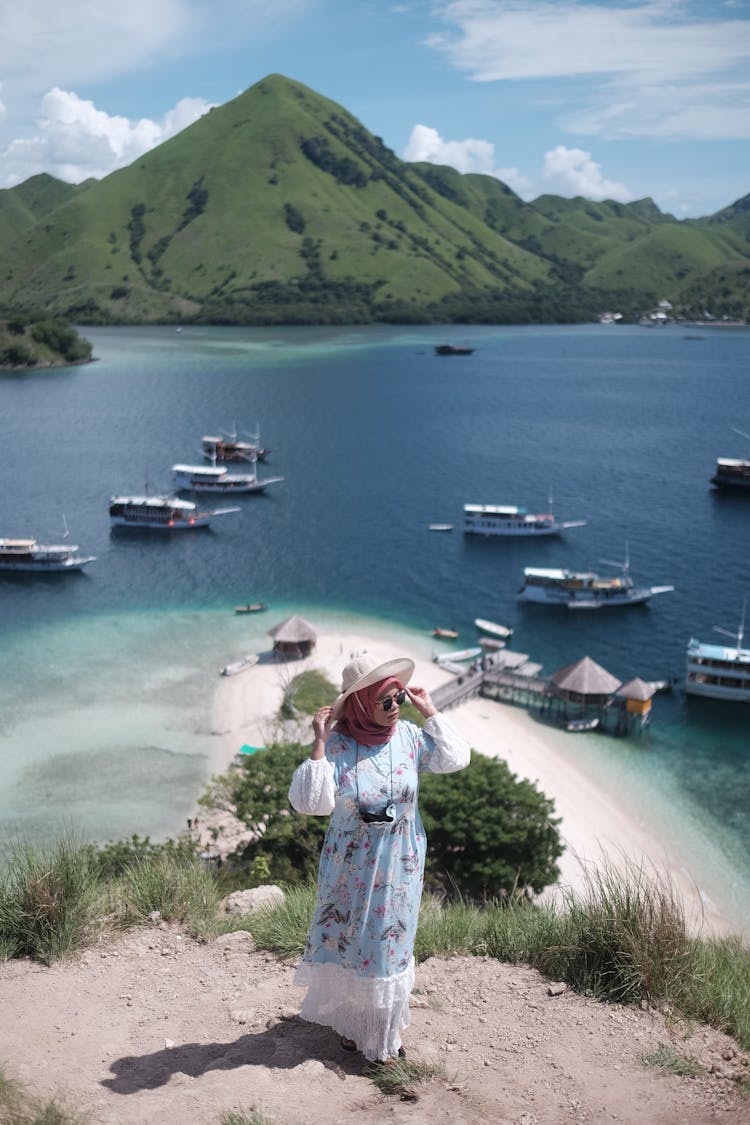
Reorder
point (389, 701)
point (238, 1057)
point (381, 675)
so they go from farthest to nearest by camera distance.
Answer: point (238, 1057), point (389, 701), point (381, 675)

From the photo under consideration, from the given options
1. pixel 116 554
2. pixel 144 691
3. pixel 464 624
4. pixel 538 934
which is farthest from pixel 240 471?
pixel 538 934

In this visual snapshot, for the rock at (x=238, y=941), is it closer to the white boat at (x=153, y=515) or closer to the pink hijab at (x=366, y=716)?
the pink hijab at (x=366, y=716)

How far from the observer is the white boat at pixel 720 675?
42750 mm

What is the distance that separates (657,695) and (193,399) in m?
108

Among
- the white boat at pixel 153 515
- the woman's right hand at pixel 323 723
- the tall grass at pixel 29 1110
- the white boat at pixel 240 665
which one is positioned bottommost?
the white boat at pixel 240 665

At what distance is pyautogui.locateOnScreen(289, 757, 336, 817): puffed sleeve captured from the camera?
24.3 ft

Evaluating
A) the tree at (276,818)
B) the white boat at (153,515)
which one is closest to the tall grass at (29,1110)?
the tree at (276,818)

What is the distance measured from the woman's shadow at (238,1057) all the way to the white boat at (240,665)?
118 ft

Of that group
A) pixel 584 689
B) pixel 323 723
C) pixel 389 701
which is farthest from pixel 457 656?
pixel 323 723

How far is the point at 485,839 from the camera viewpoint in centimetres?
2402

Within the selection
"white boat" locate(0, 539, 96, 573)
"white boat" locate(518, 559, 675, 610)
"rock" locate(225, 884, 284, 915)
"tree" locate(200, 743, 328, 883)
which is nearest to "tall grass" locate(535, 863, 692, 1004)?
"rock" locate(225, 884, 284, 915)

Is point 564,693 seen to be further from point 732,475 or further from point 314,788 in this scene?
point 732,475

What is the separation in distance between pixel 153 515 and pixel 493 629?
35021mm

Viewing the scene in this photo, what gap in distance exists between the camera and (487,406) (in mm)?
133250
